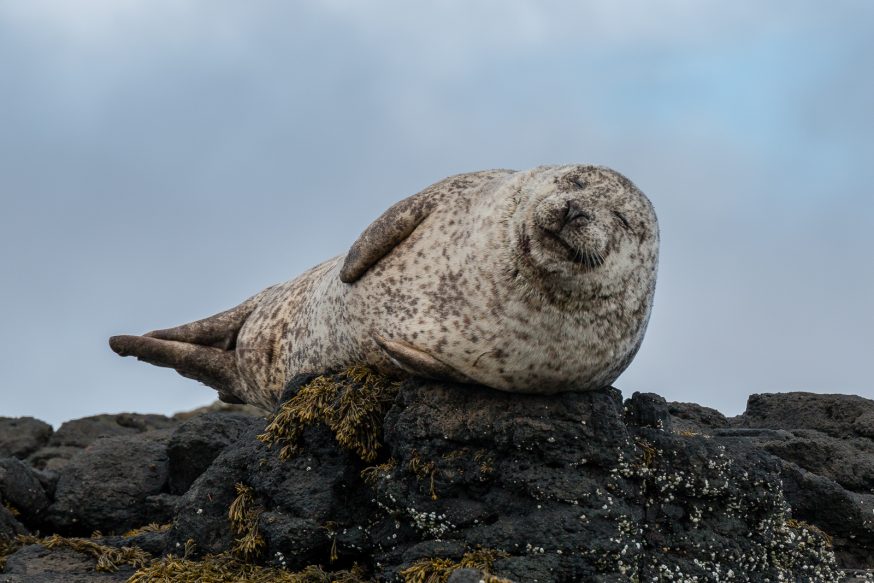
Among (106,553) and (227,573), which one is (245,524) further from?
(106,553)

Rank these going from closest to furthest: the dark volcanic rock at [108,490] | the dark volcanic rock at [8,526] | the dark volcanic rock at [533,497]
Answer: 1. the dark volcanic rock at [533,497]
2. the dark volcanic rock at [8,526]
3. the dark volcanic rock at [108,490]

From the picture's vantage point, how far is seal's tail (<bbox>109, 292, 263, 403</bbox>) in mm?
9938

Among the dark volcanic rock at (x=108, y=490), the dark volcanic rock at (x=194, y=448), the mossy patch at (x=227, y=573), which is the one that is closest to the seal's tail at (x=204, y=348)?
the dark volcanic rock at (x=194, y=448)

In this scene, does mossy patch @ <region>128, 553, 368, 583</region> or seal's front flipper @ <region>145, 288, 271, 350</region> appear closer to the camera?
mossy patch @ <region>128, 553, 368, 583</region>

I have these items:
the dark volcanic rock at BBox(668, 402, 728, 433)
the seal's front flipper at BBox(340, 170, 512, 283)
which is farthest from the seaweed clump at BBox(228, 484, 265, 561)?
the dark volcanic rock at BBox(668, 402, 728, 433)

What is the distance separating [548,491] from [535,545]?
0.33m

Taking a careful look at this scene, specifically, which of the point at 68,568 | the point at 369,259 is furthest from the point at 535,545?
the point at 68,568

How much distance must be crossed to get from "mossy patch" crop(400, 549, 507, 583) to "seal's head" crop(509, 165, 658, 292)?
166 centimetres

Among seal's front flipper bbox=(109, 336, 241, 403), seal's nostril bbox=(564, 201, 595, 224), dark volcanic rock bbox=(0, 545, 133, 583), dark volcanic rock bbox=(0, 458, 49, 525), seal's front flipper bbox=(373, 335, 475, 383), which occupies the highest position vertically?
seal's nostril bbox=(564, 201, 595, 224)

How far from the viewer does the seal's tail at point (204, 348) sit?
994cm

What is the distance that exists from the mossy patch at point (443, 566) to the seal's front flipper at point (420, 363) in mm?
1118

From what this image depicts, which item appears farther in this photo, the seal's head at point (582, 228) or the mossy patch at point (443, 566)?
the seal's head at point (582, 228)

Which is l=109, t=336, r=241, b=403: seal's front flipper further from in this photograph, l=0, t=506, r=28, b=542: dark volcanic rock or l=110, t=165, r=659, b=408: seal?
l=110, t=165, r=659, b=408: seal

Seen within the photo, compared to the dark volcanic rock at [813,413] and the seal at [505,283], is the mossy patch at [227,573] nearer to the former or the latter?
the seal at [505,283]
